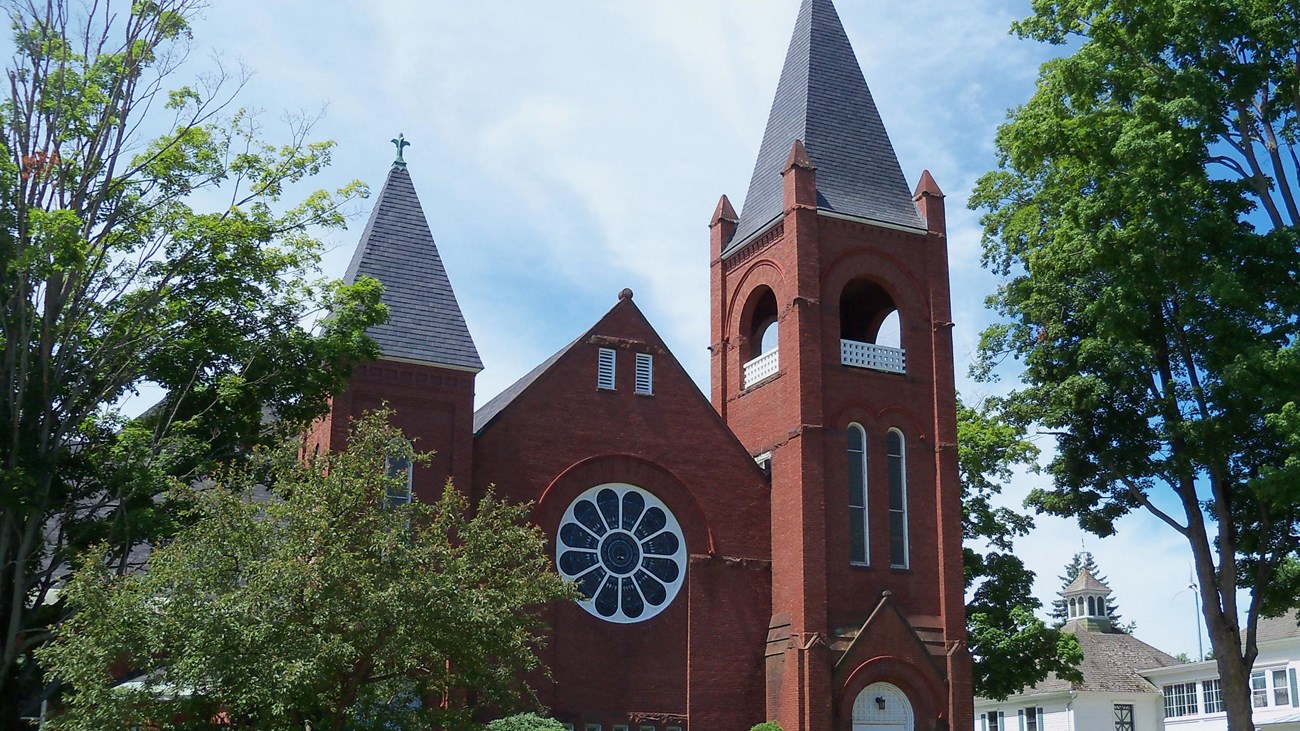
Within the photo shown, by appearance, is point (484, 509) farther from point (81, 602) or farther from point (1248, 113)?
point (1248, 113)

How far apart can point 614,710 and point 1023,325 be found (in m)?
13.8

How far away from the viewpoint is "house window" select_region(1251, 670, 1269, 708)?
51.5 metres

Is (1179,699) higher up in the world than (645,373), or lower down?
lower down

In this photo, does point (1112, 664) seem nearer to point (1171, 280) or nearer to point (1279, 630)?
point (1279, 630)

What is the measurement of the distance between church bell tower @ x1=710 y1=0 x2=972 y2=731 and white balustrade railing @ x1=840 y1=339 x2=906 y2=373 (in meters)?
0.04

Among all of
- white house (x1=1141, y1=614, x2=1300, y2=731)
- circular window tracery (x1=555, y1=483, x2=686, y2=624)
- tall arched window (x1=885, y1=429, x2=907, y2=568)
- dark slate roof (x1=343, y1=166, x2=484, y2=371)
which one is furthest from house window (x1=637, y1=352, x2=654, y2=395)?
white house (x1=1141, y1=614, x2=1300, y2=731)

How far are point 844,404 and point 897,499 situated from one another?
2484 millimetres

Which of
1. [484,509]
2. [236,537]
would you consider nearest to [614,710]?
[484,509]

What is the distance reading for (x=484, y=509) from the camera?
19781mm

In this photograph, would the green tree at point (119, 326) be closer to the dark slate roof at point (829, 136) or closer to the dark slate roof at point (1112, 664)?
the dark slate roof at point (829, 136)

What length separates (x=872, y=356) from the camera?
102ft

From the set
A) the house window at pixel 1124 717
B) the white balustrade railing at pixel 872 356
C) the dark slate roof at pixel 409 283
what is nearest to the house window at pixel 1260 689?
the house window at pixel 1124 717

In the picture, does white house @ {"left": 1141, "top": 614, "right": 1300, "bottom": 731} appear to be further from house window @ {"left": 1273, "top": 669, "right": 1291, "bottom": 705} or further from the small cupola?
the small cupola

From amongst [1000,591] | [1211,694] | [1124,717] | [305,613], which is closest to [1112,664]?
[1124,717]
